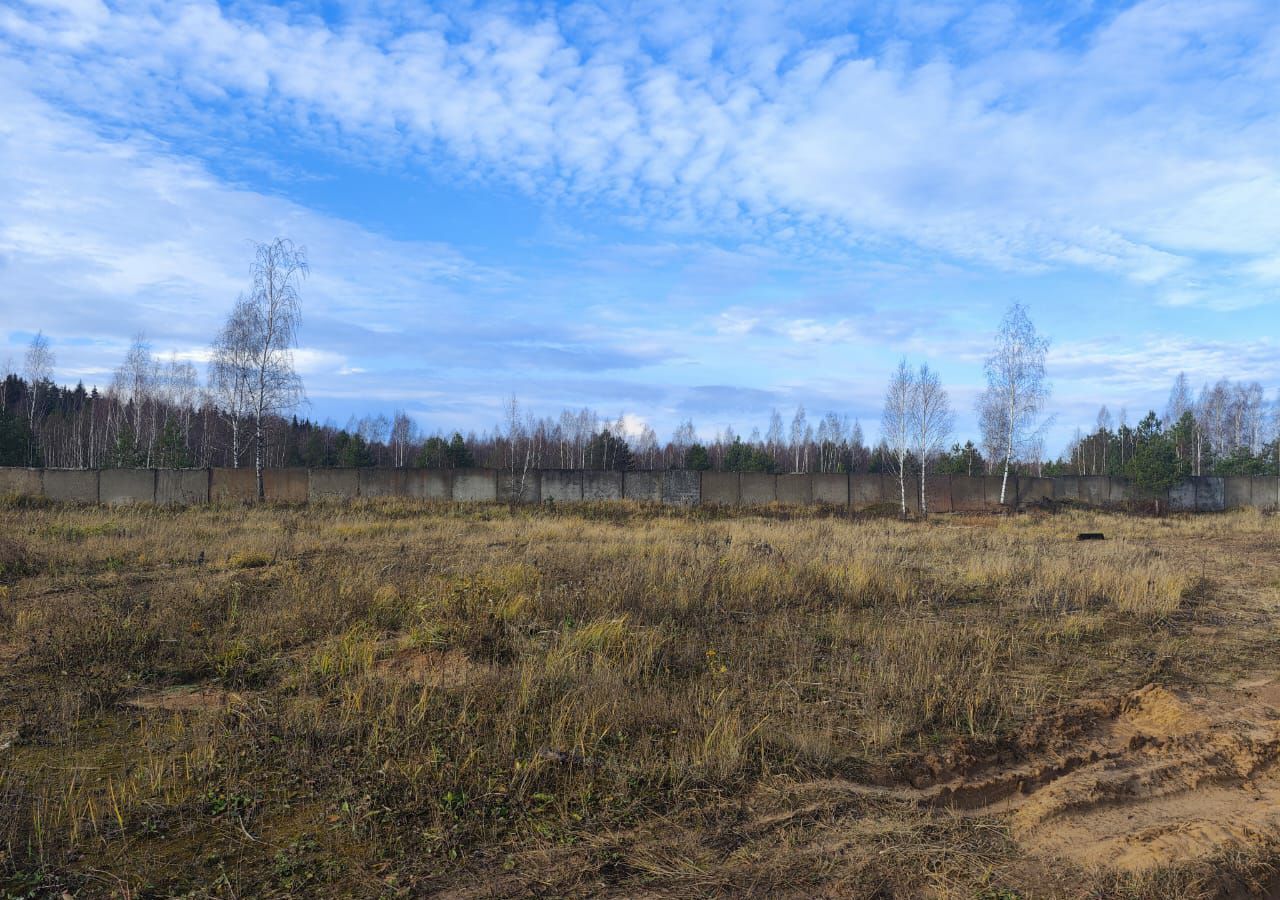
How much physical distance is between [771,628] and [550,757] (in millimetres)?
3552

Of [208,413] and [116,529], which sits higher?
[208,413]

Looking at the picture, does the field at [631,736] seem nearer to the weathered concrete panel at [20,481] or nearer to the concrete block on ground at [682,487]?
the concrete block on ground at [682,487]

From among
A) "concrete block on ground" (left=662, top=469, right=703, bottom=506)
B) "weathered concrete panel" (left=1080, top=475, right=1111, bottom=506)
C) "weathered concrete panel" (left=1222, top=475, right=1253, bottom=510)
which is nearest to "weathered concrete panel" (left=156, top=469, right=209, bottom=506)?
"concrete block on ground" (left=662, top=469, right=703, bottom=506)

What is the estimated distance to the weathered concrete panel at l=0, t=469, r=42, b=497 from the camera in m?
24.2

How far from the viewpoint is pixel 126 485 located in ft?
81.0

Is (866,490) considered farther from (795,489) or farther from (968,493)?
(968,493)

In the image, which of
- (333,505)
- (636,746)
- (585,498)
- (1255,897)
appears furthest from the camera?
(585,498)

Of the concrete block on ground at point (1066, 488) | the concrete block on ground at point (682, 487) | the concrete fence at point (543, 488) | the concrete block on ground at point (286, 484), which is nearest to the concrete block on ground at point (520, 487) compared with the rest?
the concrete fence at point (543, 488)

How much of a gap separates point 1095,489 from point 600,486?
2239 centimetres

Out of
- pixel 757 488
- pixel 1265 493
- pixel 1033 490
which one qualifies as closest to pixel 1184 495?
pixel 1265 493

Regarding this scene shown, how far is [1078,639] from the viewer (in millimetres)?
7445

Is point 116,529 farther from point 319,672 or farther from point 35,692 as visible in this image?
point 319,672

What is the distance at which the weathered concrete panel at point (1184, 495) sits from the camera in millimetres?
33156

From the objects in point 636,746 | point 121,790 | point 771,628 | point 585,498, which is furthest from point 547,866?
point 585,498
